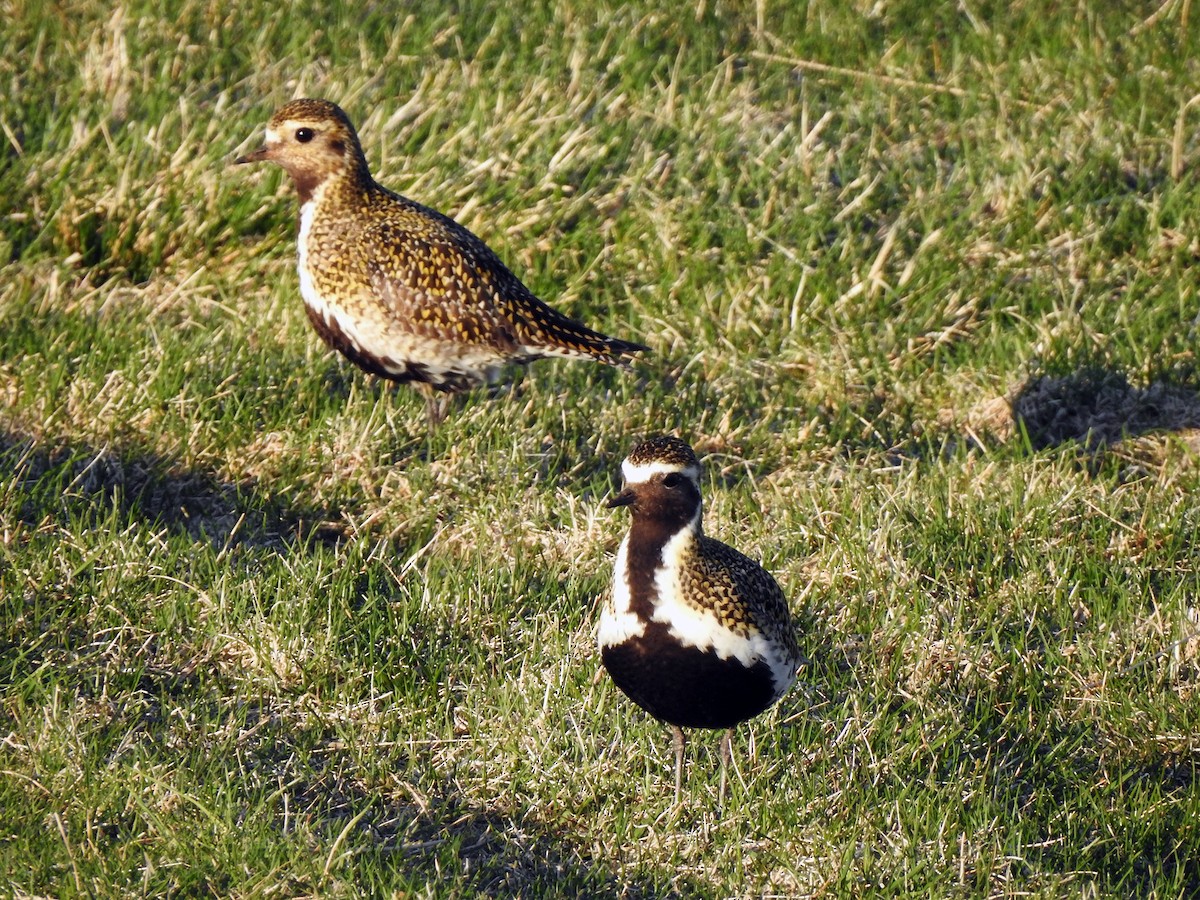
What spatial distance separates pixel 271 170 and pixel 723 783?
3.97m

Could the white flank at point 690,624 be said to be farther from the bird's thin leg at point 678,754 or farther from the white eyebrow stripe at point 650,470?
the bird's thin leg at point 678,754

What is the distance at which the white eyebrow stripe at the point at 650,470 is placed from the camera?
14.4ft

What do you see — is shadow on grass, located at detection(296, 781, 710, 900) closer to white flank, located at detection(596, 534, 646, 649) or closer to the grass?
the grass

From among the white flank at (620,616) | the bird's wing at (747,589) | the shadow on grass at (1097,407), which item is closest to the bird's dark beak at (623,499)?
the white flank at (620,616)

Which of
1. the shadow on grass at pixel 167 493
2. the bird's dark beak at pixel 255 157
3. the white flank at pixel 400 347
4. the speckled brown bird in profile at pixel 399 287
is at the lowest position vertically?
the shadow on grass at pixel 167 493

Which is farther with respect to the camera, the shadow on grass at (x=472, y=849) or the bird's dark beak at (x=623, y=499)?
the bird's dark beak at (x=623, y=499)

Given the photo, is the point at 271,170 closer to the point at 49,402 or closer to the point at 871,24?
the point at 49,402

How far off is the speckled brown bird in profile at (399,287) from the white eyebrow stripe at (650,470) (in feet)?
5.88

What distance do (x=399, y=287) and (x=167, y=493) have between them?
3.81 feet

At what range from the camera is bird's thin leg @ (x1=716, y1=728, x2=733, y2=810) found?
4543 millimetres

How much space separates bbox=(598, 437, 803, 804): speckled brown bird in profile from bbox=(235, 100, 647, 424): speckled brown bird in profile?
181 centimetres

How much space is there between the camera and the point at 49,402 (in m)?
5.88

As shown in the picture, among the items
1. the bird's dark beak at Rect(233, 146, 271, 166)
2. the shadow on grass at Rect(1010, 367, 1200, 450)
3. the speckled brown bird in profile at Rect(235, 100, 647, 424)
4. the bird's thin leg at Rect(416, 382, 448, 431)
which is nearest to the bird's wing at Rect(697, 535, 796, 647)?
the speckled brown bird in profile at Rect(235, 100, 647, 424)

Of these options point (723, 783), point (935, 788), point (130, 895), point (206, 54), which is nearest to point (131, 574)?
point (130, 895)
